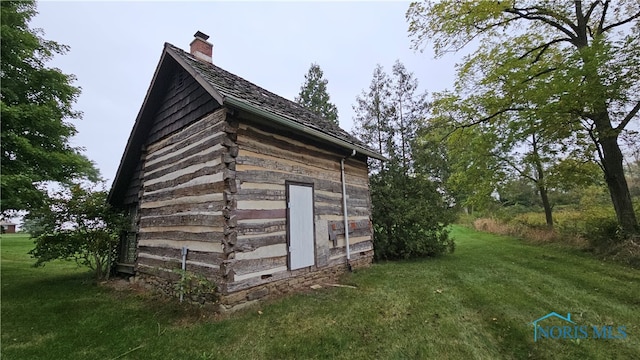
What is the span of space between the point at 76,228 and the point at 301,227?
6.58 meters

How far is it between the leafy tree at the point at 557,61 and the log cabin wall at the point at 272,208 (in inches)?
269

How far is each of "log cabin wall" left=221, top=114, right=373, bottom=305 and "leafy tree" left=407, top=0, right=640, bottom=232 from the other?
6.83 meters

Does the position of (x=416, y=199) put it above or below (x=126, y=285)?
above

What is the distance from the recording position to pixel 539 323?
4.04 m

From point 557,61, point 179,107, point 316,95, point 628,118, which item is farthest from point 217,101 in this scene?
point 316,95

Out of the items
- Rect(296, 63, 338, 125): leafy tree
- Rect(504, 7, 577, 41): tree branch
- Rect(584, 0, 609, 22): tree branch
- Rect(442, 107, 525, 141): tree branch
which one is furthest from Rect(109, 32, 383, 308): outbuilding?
Rect(296, 63, 338, 125): leafy tree

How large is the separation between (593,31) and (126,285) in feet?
58.3

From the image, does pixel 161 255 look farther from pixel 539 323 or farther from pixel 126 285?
pixel 539 323

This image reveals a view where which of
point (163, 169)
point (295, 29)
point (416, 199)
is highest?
point (295, 29)

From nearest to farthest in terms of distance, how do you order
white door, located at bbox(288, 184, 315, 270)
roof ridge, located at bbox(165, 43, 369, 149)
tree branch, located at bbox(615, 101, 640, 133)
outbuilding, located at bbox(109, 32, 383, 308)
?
outbuilding, located at bbox(109, 32, 383, 308) → roof ridge, located at bbox(165, 43, 369, 149) → white door, located at bbox(288, 184, 315, 270) → tree branch, located at bbox(615, 101, 640, 133)

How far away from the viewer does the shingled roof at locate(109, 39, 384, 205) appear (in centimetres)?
524

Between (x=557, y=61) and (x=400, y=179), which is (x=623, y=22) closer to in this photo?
(x=557, y=61)

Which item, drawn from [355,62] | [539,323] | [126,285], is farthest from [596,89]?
[355,62]

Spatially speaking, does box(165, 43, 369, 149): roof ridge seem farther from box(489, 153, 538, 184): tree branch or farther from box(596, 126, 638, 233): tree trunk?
box(489, 153, 538, 184): tree branch
